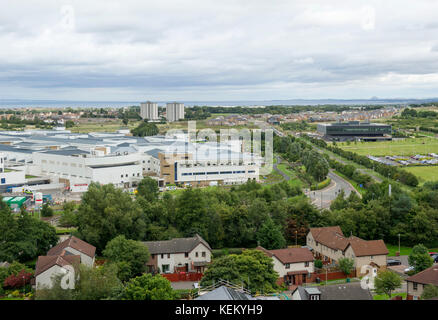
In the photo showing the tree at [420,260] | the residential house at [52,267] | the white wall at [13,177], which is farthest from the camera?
the white wall at [13,177]

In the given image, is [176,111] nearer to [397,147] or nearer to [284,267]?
[397,147]

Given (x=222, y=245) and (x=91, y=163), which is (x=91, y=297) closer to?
(x=222, y=245)

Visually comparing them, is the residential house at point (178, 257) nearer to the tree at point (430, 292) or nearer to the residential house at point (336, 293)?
the residential house at point (336, 293)

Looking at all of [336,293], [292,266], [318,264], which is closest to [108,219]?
[292,266]

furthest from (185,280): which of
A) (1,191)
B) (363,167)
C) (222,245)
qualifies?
(363,167)

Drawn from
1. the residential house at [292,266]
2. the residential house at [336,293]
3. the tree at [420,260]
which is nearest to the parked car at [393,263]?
the tree at [420,260]
